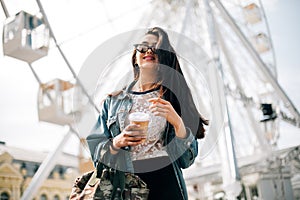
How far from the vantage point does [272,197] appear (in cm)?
1177

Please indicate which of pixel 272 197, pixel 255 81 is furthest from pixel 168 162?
pixel 272 197

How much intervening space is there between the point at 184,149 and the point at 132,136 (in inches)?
5.4

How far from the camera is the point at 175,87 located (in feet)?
3.19

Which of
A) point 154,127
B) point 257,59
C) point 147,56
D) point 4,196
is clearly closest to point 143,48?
point 147,56

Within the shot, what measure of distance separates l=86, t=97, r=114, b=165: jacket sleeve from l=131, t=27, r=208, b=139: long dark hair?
0.51 ft

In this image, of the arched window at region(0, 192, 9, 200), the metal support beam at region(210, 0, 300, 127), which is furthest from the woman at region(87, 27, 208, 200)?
the arched window at region(0, 192, 9, 200)

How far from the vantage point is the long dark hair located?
950mm

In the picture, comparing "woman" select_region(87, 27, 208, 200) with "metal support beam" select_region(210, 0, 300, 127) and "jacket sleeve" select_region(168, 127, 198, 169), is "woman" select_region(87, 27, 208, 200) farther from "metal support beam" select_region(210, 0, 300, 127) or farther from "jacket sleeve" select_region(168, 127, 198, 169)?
"metal support beam" select_region(210, 0, 300, 127)

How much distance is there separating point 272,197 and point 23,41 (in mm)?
9287

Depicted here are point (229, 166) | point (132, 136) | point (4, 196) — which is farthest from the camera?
point (4, 196)

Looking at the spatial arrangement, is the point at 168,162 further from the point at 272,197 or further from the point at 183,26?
the point at 272,197

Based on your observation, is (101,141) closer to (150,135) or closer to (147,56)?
(150,135)

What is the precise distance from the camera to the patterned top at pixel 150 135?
90cm

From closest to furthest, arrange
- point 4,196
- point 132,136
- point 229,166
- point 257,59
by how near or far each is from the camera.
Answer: point 132,136
point 229,166
point 257,59
point 4,196
